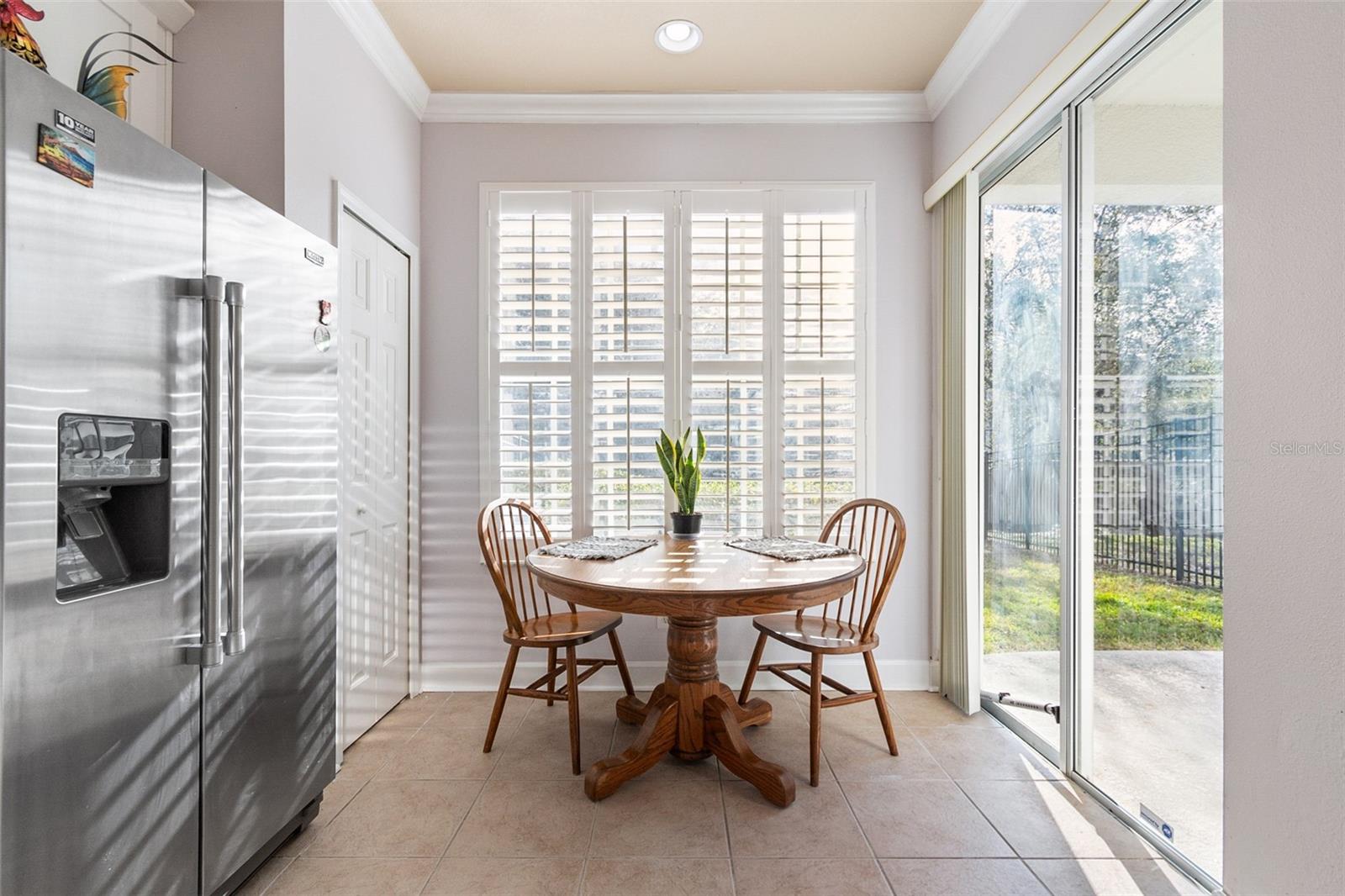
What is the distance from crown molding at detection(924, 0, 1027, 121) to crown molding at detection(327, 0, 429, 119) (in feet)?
7.63

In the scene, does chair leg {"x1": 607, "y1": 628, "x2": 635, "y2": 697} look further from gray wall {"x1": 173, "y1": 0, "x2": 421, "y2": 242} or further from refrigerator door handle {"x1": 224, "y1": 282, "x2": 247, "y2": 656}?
gray wall {"x1": 173, "y1": 0, "x2": 421, "y2": 242}

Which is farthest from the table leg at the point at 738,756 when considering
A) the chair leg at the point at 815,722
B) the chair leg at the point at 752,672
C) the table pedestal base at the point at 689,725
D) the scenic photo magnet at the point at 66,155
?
the scenic photo magnet at the point at 66,155

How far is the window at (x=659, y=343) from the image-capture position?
308 cm

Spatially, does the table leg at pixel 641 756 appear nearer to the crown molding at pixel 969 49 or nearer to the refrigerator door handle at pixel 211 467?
the refrigerator door handle at pixel 211 467

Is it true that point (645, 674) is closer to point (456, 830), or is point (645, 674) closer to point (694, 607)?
point (456, 830)

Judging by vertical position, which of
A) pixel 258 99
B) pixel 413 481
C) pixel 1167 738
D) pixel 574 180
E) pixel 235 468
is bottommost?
pixel 1167 738

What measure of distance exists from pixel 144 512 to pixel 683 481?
1.86 meters

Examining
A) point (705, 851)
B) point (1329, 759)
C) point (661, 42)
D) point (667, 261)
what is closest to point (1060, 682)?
point (1329, 759)

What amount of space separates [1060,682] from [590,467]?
2.09 meters

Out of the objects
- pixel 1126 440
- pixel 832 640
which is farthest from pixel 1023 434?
pixel 832 640

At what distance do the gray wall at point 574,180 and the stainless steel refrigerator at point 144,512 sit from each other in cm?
131

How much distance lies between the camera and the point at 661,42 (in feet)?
8.62

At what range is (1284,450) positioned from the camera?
1288 millimetres

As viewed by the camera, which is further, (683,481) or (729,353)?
(729,353)
